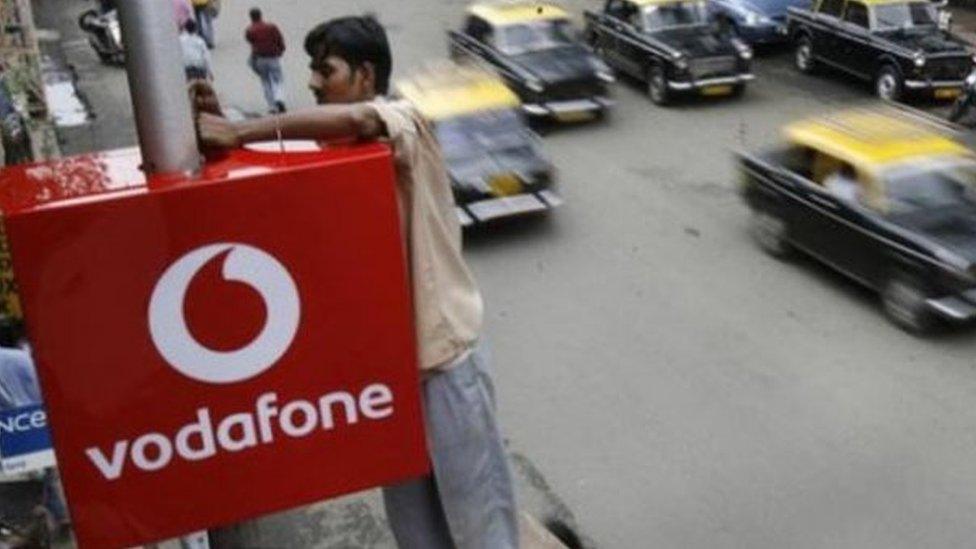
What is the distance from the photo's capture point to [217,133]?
7.93ft

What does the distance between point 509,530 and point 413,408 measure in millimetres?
680

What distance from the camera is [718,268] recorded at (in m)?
12.8

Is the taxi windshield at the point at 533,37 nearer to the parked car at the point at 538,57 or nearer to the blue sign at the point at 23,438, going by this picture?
the parked car at the point at 538,57

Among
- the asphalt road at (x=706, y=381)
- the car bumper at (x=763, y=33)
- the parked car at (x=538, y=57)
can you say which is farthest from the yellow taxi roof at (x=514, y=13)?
the car bumper at (x=763, y=33)

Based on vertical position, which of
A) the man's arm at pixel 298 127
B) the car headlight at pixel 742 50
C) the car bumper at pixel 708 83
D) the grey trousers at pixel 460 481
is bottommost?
the car bumper at pixel 708 83

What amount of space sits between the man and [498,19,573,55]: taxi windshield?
52.0ft

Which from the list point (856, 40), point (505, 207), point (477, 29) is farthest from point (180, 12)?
point (856, 40)

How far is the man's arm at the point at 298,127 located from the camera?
2.43 m

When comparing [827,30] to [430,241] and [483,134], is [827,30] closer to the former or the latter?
[483,134]

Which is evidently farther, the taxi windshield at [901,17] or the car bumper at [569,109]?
the taxi windshield at [901,17]

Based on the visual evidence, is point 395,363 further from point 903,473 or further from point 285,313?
point 903,473

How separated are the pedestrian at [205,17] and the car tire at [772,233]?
44.8 ft

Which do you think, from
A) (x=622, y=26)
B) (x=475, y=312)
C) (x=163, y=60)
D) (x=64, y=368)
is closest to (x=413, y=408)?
(x=475, y=312)

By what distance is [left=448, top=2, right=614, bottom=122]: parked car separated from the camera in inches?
692
